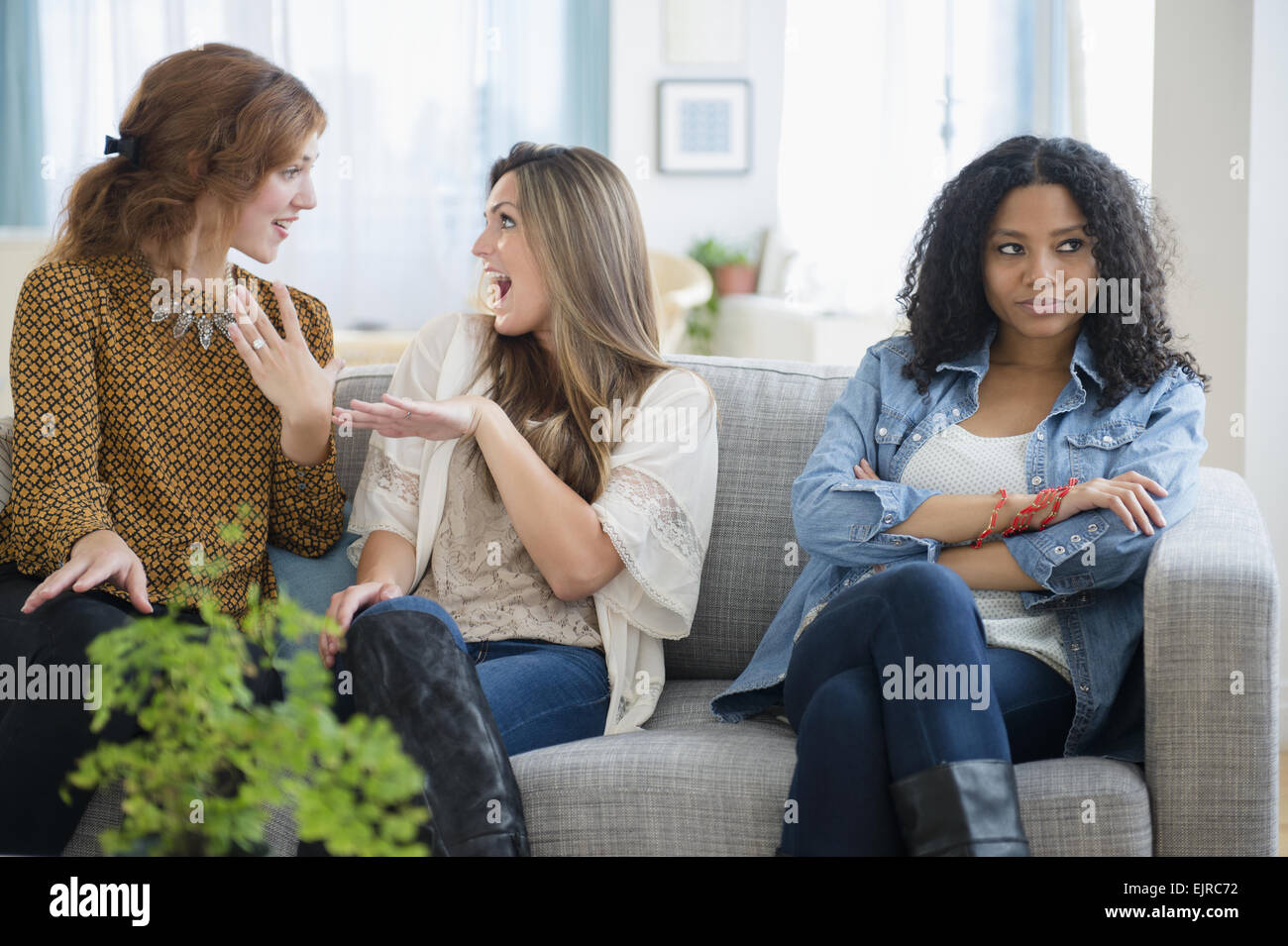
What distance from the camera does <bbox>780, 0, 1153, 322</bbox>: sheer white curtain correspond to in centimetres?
540

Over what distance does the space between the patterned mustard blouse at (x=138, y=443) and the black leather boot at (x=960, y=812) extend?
0.88 metres

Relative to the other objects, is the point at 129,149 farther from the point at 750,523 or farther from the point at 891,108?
the point at 891,108

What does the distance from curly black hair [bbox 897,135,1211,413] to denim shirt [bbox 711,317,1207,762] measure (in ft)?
0.08

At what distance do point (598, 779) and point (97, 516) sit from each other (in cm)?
71

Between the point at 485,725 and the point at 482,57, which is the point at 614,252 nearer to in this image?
the point at 485,725

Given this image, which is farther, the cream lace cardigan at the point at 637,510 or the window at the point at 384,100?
the window at the point at 384,100

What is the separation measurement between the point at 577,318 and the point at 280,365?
0.41 meters

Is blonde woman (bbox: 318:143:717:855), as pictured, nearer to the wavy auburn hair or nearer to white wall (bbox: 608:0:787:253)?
the wavy auburn hair

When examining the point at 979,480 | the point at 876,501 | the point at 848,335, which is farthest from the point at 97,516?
the point at 848,335

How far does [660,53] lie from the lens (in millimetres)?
6125

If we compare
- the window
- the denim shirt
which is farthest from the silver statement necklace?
the window

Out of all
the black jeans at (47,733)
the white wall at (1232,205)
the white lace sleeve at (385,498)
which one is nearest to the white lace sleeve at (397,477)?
the white lace sleeve at (385,498)

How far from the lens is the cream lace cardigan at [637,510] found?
1.62m

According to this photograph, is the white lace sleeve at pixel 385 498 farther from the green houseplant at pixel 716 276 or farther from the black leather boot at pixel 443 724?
the green houseplant at pixel 716 276
